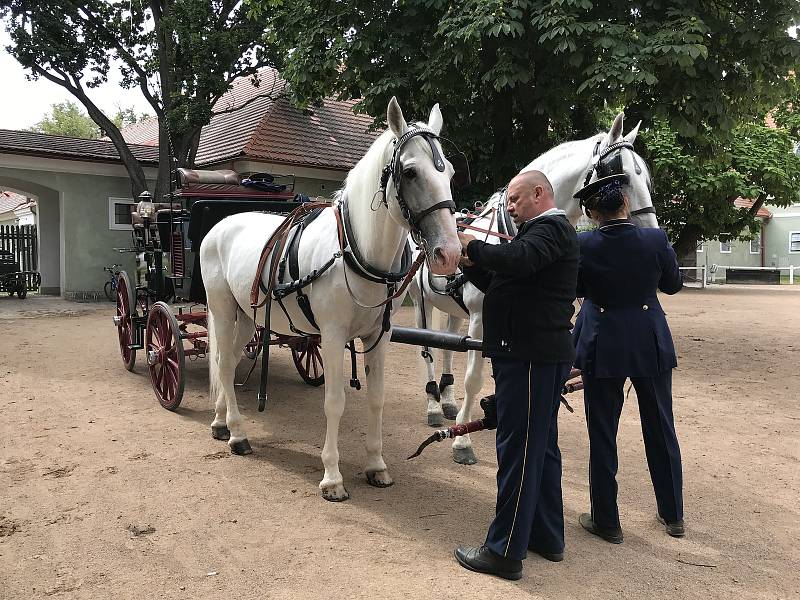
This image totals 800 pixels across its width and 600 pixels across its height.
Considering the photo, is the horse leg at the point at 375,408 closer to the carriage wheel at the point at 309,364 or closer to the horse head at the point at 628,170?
the horse head at the point at 628,170

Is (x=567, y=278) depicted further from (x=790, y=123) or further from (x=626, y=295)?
(x=790, y=123)

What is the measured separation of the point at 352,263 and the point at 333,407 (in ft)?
3.14

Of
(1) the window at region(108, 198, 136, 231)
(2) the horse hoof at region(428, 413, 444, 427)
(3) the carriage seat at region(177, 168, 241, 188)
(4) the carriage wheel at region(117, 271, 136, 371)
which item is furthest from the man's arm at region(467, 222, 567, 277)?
(1) the window at region(108, 198, 136, 231)

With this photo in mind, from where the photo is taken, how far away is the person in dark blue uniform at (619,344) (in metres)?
3.36

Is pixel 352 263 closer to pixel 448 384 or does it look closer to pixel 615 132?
pixel 615 132

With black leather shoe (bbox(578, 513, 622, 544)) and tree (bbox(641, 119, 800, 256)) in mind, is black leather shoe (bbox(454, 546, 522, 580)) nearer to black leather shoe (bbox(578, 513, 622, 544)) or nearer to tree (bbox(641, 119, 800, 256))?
black leather shoe (bbox(578, 513, 622, 544))

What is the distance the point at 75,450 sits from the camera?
495 centimetres

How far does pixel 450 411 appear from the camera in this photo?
5.91m

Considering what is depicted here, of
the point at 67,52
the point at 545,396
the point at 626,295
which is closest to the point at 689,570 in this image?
the point at 545,396

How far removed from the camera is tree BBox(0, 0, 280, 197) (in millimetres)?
14688

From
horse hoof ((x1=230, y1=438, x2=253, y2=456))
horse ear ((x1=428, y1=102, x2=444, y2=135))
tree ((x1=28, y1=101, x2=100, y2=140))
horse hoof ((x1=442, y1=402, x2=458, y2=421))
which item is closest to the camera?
horse ear ((x1=428, y1=102, x2=444, y2=135))

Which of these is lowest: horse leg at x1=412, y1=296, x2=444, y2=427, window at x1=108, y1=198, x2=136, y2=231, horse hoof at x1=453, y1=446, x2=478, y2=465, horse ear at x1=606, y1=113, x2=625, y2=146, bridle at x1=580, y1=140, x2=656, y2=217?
→ horse hoof at x1=453, y1=446, x2=478, y2=465

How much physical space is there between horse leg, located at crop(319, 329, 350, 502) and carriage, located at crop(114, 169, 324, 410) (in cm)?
171

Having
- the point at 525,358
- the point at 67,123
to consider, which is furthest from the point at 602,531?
the point at 67,123
